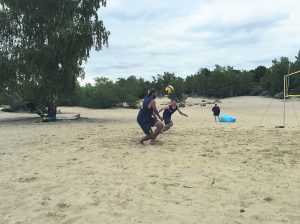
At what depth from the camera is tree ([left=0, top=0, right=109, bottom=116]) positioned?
1919 cm

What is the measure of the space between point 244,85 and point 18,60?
51.5 metres

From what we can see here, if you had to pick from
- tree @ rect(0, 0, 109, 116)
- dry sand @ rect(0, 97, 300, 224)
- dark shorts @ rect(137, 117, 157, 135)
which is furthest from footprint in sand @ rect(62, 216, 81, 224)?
tree @ rect(0, 0, 109, 116)

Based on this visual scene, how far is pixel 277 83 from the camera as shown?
55156mm

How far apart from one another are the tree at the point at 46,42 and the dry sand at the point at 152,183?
1032 centimetres

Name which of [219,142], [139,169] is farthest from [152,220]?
[219,142]

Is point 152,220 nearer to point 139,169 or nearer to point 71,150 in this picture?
point 139,169

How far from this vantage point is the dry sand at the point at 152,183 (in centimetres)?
459

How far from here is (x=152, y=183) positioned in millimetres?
5891

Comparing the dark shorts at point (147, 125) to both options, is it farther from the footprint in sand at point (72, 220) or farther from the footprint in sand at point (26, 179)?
the footprint in sand at point (72, 220)

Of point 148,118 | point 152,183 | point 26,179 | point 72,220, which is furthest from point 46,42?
point 72,220

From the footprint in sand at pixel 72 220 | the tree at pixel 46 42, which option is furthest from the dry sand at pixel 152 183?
the tree at pixel 46 42

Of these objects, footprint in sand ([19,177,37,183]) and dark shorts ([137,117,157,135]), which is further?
dark shorts ([137,117,157,135])

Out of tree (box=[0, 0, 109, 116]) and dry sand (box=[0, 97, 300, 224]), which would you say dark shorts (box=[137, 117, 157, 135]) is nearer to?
dry sand (box=[0, 97, 300, 224])

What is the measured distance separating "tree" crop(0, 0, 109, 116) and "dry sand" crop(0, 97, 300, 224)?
10.3 metres
